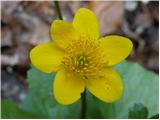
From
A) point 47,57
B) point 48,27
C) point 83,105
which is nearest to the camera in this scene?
Answer: point 47,57

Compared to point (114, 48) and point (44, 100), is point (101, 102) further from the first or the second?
point (114, 48)

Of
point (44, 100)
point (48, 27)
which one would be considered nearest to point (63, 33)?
point (44, 100)

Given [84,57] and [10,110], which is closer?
[84,57]

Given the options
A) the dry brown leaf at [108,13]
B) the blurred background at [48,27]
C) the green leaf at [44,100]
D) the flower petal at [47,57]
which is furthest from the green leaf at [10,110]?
the dry brown leaf at [108,13]

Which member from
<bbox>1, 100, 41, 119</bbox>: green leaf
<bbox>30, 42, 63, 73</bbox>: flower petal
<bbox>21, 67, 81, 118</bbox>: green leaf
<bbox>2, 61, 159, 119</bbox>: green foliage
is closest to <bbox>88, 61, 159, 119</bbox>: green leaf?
Answer: <bbox>2, 61, 159, 119</bbox>: green foliage

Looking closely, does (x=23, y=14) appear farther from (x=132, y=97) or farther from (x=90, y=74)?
(x=90, y=74)

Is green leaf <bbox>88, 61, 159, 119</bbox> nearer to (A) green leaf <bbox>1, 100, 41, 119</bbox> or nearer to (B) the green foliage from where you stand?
(B) the green foliage

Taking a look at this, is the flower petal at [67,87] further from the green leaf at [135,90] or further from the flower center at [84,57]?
the green leaf at [135,90]
